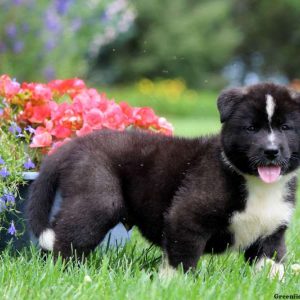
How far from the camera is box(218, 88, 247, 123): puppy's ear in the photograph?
3.57 metres

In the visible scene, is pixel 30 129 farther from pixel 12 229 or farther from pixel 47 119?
pixel 12 229

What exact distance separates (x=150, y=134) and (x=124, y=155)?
0.26 m

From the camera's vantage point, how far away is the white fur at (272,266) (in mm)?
3604

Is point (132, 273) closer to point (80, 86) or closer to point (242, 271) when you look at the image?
point (242, 271)

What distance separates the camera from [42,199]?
151 inches

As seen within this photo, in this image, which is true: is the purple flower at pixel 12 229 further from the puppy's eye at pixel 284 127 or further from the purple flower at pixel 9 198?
the puppy's eye at pixel 284 127

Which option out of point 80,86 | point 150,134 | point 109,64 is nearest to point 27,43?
point 80,86

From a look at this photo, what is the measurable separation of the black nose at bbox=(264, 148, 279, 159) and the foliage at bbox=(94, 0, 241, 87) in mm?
29481

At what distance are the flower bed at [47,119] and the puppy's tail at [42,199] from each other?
1.00 feet

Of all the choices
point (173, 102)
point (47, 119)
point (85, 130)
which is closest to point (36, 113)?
point (47, 119)

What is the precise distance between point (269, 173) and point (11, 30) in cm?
963

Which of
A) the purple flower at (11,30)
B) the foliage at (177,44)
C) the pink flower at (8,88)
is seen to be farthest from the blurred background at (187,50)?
the pink flower at (8,88)

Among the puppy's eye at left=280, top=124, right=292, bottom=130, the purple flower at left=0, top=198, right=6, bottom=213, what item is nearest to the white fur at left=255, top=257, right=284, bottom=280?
the puppy's eye at left=280, top=124, right=292, bottom=130

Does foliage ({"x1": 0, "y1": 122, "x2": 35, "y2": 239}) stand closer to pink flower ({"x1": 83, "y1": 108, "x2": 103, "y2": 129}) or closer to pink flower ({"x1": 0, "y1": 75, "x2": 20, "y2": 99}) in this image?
pink flower ({"x1": 0, "y1": 75, "x2": 20, "y2": 99})
